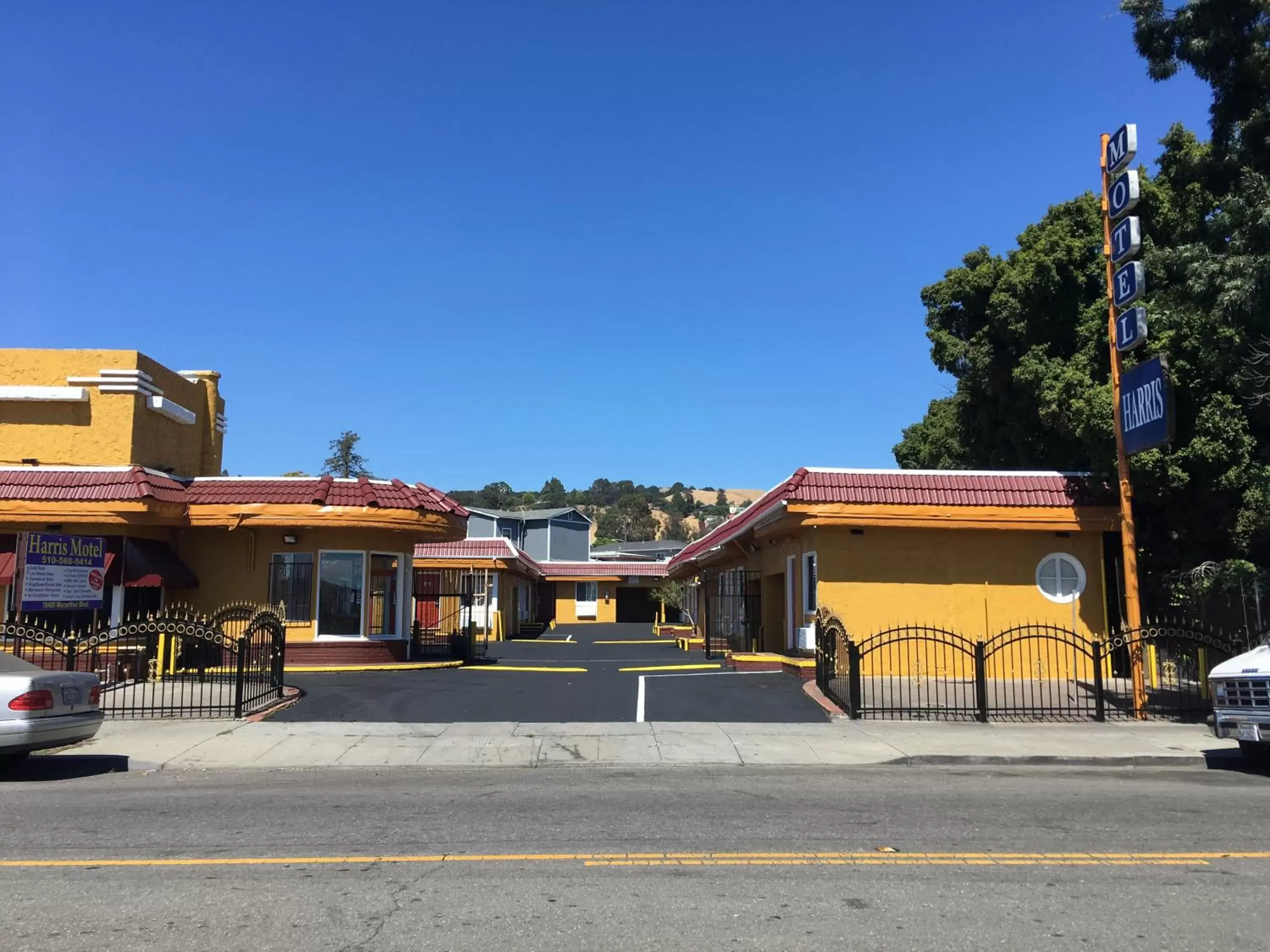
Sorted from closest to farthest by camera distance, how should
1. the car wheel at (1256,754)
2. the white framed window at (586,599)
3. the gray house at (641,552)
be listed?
the car wheel at (1256,754)
the white framed window at (586,599)
the gray house at (641,552)

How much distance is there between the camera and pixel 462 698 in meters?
16.6

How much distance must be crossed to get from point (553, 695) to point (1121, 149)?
13.2 metres

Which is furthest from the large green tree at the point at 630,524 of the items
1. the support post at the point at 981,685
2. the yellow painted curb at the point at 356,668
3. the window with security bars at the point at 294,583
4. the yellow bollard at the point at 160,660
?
the support post at the point at 981,685

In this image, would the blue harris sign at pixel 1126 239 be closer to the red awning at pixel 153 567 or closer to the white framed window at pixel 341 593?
the white framed window at pixel 341 593

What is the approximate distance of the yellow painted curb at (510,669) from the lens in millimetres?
21328

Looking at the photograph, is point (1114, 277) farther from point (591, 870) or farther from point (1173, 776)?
point (591, 870)

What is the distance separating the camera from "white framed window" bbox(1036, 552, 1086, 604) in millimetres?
19406

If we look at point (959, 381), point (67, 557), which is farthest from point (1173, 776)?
point (67, 557)

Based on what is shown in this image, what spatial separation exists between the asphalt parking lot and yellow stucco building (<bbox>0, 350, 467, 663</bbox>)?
202 centimetres

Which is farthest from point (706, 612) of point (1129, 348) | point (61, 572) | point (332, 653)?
point (61, 572)

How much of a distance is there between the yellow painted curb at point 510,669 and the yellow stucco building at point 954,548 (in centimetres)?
544

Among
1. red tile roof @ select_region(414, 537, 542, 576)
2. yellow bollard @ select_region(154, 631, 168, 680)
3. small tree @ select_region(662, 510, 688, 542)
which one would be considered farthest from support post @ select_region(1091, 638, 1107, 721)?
small tree @ select_region(662, 510, 688, 542)

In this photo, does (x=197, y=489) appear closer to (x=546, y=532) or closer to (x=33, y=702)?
(x=33, y=702)

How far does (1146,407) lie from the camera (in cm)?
1485
